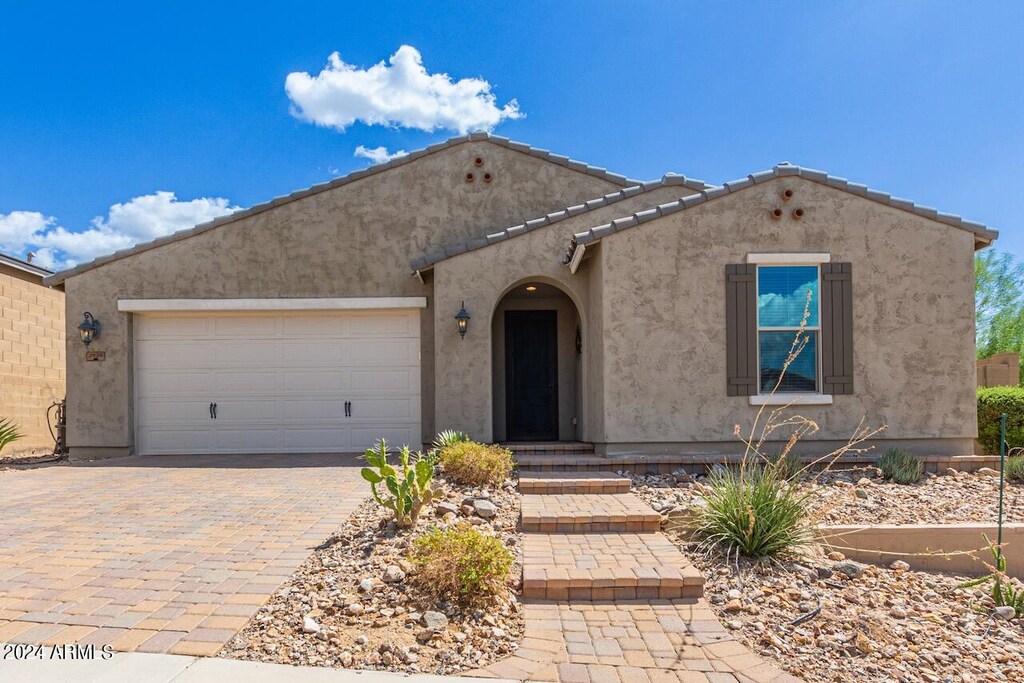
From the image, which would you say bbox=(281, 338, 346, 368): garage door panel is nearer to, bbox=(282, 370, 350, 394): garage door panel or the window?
bbox=(282, 370, 350, 394): garage door panel

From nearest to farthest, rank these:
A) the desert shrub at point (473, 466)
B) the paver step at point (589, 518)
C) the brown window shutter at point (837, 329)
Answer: the paver step at point (589, 518)
the desert shrub at point (473, 466)
the brown window shutter at point (837, 329)

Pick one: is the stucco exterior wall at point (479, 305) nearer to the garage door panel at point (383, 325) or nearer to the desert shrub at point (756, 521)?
the garage door panel at point (383, 325)

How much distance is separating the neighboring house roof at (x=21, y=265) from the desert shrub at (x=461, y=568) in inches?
522

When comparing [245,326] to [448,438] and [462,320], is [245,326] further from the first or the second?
[448,438]

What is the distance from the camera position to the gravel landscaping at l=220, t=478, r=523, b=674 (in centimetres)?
332

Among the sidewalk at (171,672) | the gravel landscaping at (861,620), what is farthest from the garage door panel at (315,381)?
the sidewalk at (171,672)

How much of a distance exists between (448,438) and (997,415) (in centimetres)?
916

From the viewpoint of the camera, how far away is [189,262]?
10.4 meters

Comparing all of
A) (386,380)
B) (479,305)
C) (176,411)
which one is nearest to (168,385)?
(176,411)

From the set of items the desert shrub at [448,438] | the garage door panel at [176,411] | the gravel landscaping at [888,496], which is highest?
the garage door panel at [176,411]

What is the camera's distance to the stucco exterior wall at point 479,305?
30.3 feet

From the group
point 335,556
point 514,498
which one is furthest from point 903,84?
point 335,556

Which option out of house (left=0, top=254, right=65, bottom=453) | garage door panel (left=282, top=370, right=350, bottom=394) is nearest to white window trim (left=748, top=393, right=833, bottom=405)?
garage door panel (left=282, top=370, right=350, bottom=394)

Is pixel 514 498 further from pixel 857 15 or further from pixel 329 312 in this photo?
pixel 857 15
